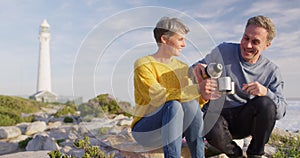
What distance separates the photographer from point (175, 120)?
243 cm

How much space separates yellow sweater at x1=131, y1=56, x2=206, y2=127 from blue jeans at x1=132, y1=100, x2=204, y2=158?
0.05 m

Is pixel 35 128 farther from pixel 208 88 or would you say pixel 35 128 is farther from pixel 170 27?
pixel 208 88

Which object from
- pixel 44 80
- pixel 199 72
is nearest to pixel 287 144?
pixel 199 72

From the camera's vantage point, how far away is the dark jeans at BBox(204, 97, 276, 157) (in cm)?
278

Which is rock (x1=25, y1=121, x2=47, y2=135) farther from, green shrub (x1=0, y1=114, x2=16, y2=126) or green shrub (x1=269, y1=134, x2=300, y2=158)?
green shrub (x1=269, y1=134, x2=300, y2=158)

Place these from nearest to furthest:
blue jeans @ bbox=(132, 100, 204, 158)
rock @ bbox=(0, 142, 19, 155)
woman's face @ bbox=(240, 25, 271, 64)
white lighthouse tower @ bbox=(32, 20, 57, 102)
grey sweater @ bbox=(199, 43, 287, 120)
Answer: blue jeans @ bbox=(132, 100, 204, 158) → woman's face @ bbox=(240, 25, 271, 64) → grey sweater @ bbox=(199, 43, 287, 120) → rock @ bbox=(0, 142, 19, 155) → white lighthouse tower @ bbox=(32, 20, 57, 102)

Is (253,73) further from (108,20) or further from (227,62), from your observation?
(108,20)

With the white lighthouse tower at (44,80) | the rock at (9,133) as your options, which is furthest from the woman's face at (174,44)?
the white lighthouse tower at (44,80)

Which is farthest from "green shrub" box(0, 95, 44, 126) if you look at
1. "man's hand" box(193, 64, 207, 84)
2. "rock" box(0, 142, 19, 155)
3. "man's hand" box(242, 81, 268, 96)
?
"man's hand" box(242, 81, 268, 96)

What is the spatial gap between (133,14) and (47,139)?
14.7ft

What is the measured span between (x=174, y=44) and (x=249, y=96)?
2.77 feet

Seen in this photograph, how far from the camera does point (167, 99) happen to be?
246cm

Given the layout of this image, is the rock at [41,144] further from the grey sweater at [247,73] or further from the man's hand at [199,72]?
the man's hand at [199,72]

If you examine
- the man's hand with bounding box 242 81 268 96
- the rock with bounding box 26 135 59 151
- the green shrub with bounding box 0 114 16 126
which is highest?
the green shrub with bounding box 0 114 16 126
